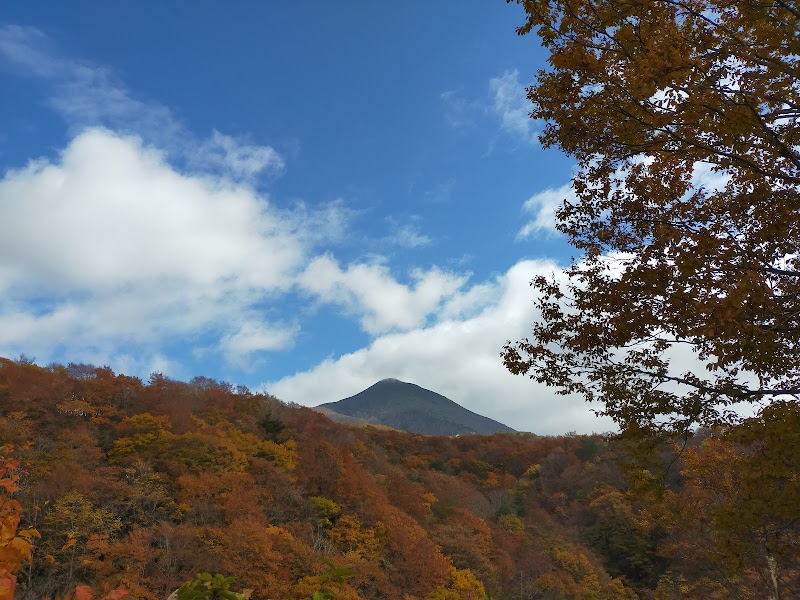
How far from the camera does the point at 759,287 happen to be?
3822 millimetres

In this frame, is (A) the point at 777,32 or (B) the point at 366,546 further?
(B) the point at 366,546

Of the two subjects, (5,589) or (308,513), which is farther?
(308,513)

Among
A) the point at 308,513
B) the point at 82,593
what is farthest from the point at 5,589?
the point at 308,513

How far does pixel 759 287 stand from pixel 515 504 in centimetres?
4468

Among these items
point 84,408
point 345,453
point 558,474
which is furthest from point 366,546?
point 558,474

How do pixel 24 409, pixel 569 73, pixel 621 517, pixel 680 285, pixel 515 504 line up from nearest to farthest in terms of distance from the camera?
pixel 680 285
pixel 569 73
pixel 24 409
pixel 621 517
pixel 515 504

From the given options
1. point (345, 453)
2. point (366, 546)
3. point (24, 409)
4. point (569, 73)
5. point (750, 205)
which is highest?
point (569, 73)

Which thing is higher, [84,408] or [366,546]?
[84,408]

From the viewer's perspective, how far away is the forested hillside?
12.1m


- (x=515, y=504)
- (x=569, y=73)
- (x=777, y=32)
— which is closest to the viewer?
(x=777, y=32)

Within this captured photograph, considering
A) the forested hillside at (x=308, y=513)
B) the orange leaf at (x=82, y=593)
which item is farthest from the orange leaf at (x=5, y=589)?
the forested hillside at (x=308, y=513)

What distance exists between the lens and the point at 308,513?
24.3m

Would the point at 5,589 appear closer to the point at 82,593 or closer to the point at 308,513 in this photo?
the point at 82,593

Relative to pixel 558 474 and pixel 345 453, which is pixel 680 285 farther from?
pixel 558 474
